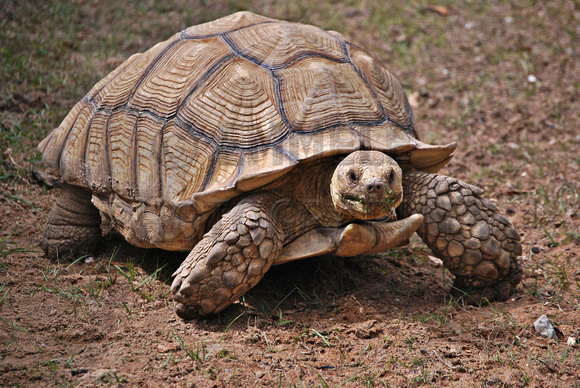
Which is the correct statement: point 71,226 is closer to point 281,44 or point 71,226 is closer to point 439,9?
point 281,44

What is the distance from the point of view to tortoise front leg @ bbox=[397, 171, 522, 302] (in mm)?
3180

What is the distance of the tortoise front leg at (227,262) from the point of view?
2883 millimetres

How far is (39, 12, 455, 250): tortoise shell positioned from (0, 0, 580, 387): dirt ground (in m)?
0.54

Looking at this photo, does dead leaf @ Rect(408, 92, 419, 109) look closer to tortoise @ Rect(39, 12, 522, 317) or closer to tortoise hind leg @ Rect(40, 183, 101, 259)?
tortoise @ Rect(39, 12, 522, 317)

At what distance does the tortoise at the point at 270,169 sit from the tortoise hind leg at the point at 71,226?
32cm

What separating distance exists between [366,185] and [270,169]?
53 cm

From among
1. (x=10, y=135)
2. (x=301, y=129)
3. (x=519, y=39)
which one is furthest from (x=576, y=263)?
(x=10, y=135)

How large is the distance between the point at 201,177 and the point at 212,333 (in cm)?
89

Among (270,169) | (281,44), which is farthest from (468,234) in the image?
(281,44)

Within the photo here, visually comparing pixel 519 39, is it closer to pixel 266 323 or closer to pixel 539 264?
pixel 539 264

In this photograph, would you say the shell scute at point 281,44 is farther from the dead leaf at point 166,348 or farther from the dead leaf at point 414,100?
the dead leaf at point 414,100

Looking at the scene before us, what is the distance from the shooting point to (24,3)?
265 inches

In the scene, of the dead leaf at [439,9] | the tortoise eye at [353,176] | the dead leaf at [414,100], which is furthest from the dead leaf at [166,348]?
the dead leaf at [439,9]

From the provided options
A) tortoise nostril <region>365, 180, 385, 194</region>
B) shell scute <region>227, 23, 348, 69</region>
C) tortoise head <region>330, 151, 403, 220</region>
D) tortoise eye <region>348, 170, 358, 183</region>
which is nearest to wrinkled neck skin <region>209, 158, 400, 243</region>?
tortoise head <region>330, 151, 403, 220</region>
